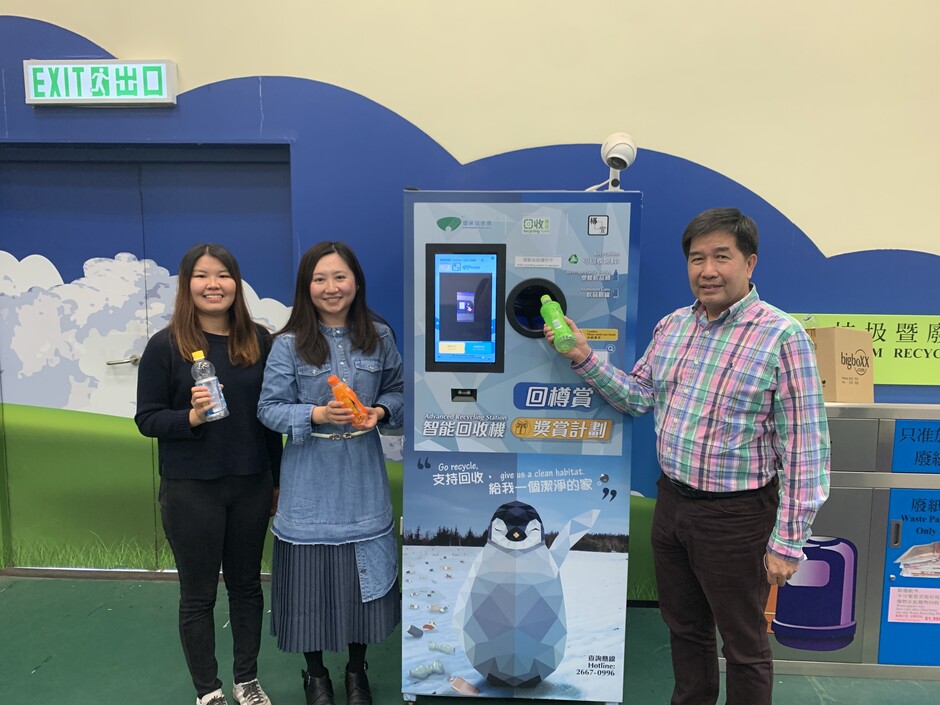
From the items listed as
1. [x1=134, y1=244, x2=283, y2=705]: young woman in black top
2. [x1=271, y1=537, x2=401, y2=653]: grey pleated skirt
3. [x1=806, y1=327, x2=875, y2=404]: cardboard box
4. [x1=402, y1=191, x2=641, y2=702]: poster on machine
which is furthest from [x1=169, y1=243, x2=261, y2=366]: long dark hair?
[x1=806, y1=327, x2=875, y2=404]: cardboard box

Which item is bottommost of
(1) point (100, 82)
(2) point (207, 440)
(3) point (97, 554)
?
(3) point (97, 554)

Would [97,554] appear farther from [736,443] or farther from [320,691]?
[736,443]

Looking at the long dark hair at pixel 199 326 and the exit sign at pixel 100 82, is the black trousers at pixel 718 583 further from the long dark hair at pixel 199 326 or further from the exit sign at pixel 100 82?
the exit sign at pixel 100 82

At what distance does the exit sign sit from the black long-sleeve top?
4.60ft

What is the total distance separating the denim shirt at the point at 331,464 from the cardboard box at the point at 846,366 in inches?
66.1

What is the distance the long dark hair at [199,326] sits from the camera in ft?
5.99

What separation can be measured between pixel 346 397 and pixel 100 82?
2.02 m

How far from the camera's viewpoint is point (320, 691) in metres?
2.06

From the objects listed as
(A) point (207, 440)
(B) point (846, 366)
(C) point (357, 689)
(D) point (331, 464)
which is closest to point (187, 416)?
(A) point (207, 440)

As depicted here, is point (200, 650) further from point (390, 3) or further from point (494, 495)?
point (390, 3)

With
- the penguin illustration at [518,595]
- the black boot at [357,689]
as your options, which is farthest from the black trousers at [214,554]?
the penguin illustration at [518,595]

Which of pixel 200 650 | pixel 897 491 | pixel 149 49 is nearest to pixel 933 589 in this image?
pixel 897 491

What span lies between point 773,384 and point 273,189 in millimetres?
2303

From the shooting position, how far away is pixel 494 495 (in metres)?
2.02
